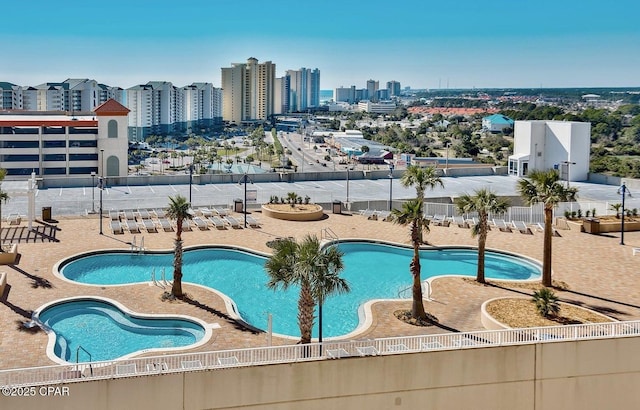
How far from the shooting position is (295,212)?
3334 cm

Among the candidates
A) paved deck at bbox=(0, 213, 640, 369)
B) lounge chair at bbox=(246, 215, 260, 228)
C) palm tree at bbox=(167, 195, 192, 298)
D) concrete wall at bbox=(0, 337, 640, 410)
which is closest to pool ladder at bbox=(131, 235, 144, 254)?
paved deck at bbox=(0, 213, 640, 369)

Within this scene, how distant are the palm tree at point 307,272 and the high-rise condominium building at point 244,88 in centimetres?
17915

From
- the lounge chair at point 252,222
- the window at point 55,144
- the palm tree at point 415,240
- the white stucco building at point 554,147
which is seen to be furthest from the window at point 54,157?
the palm tree at point 415,240

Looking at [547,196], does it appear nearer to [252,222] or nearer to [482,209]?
[482,209]

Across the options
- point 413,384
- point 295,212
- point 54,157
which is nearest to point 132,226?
point 295,212

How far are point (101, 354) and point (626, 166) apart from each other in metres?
78.4

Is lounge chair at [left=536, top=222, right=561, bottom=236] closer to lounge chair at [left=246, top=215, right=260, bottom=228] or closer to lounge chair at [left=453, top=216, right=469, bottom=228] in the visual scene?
lounge chair at [left=453, top=216, right=469, bottom=228]

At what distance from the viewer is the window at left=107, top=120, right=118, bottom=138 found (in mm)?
57656

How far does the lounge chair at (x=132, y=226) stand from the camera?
97.3 ft

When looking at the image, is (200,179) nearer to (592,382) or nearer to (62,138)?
(62,138)

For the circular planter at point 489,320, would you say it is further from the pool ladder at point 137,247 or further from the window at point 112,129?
the window at point 112,129

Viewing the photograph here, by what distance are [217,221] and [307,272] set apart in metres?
18.0

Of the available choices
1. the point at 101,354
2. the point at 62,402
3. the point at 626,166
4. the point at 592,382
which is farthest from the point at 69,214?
the point at 626,166

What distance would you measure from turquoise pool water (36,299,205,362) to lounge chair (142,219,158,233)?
10.3m
